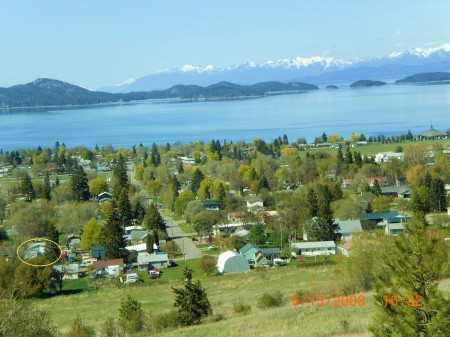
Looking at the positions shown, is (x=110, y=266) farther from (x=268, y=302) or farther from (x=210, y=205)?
(x=210, y=205)

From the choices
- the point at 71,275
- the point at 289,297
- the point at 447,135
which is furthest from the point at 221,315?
the point at 447,135

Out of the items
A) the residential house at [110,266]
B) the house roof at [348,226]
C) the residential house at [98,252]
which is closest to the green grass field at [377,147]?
the house roof at [348,226]

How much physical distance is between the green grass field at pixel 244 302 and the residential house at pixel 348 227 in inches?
113

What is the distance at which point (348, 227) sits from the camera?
56.6 ft

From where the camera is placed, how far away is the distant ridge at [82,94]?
5300 inches

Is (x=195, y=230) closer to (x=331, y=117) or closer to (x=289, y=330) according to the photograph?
(x=289, y=330)

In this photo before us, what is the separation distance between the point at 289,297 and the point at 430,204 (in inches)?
437

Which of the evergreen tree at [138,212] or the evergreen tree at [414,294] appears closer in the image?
the evergreen tree at [414,294]

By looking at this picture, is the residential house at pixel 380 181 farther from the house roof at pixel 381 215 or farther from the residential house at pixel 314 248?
the residential house at pixel 314 248

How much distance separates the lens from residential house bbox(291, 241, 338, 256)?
1544 cm

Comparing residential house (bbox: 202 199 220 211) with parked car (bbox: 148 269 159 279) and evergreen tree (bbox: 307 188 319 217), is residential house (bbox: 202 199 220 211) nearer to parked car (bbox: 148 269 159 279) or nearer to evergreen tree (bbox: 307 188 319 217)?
evergreen tree (bbox: 307 188 319 217)

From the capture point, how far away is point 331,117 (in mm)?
69750

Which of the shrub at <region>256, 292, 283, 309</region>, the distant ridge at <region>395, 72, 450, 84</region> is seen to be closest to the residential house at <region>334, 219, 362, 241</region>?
the shrub at <region>256, 292, 283, 309</region>

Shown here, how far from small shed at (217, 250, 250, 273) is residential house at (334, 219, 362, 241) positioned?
3.68 m
